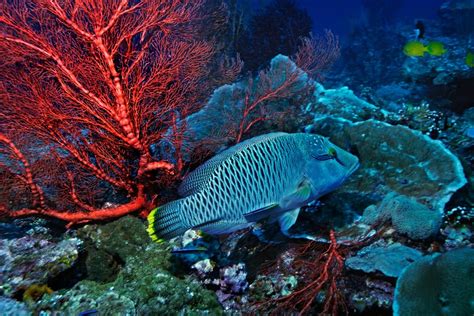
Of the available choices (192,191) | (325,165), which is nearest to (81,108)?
(192,191)

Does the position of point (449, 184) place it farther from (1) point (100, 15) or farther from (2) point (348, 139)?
(1) point (100, 15)

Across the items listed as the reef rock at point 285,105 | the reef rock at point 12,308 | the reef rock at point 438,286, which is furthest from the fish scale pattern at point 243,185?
the reef rock at point 285,105

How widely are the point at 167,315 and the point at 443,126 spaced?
577cm

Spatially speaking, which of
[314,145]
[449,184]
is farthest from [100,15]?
[449,184]

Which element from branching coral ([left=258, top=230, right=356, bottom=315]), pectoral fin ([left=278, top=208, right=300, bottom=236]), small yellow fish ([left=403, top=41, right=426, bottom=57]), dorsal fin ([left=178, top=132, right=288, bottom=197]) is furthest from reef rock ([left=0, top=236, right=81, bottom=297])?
small yellow fish ([left=403, top=41, right=426, bottom=57])

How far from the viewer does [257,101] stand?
16.6 feet

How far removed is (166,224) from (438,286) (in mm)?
2258

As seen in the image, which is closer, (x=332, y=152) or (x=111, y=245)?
(x=332, y=152)

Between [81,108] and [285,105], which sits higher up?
[81,108]

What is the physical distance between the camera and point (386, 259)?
3.03 metres

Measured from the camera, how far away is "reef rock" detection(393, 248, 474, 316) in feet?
8.01

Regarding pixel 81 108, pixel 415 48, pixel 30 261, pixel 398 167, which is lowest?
pixel 398 167

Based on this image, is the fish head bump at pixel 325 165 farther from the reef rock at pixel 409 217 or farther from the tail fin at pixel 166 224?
the tail fin at pixel 166 224

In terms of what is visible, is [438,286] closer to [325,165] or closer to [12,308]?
[325,165]
